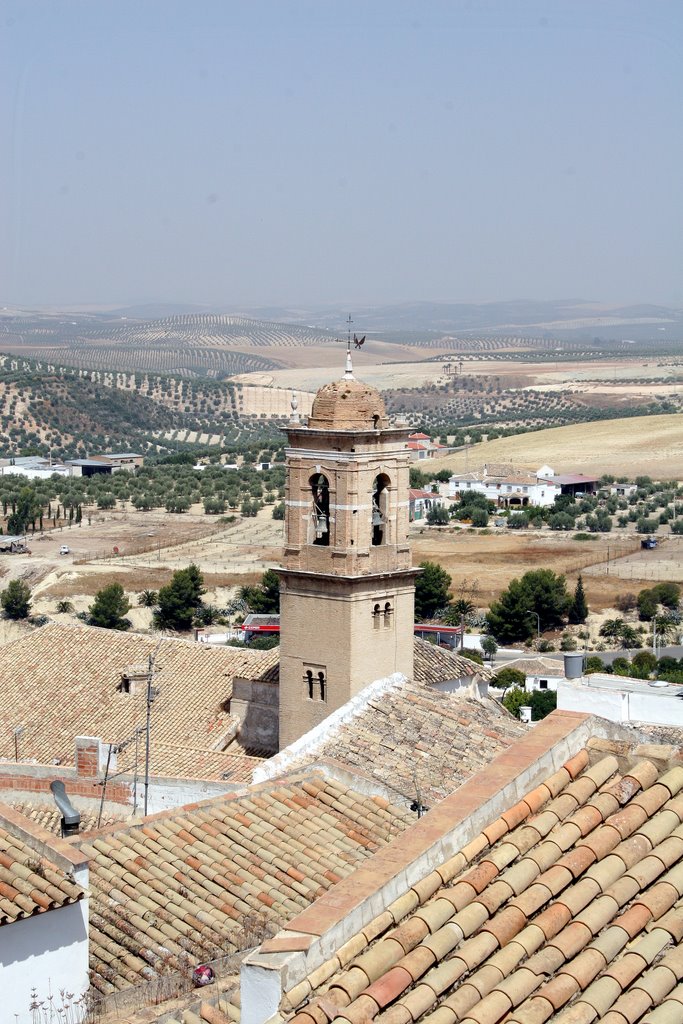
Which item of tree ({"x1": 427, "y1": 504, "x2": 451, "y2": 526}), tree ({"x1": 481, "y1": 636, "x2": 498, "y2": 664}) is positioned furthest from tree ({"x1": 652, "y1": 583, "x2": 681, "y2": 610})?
tree ({"x1": 427, "y1": 504, "x2": 451, "y2": 526})

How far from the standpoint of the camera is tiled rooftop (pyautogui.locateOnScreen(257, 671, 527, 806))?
17.4 meters

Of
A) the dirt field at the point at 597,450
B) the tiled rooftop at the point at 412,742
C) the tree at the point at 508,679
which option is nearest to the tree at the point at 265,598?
the tree at the point at 508,679

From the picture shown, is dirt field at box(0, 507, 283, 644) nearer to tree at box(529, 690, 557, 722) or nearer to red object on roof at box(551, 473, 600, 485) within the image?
tree at box(529, 690, 557, 722)

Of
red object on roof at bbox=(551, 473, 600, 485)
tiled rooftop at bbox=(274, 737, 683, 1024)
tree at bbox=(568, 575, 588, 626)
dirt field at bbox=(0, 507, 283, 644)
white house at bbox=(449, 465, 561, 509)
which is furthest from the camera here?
red object on roof at bbox=(551, 473, 600, 485)

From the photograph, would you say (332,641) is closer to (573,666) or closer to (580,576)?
(573,666)

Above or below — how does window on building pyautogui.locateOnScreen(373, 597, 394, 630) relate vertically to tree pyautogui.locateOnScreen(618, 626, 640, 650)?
above

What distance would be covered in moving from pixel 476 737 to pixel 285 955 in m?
13.3

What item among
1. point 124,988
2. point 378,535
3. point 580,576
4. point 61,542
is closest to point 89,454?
point 61,542

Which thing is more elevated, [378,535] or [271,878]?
[378,535]

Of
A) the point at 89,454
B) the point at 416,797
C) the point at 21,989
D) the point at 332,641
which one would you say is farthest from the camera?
the point at 89,454

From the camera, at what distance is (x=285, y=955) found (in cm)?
594

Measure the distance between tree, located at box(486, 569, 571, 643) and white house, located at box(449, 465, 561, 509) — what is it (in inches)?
1324

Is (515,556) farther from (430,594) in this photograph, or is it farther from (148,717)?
(148,717)

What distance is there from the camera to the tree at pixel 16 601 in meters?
55.1
